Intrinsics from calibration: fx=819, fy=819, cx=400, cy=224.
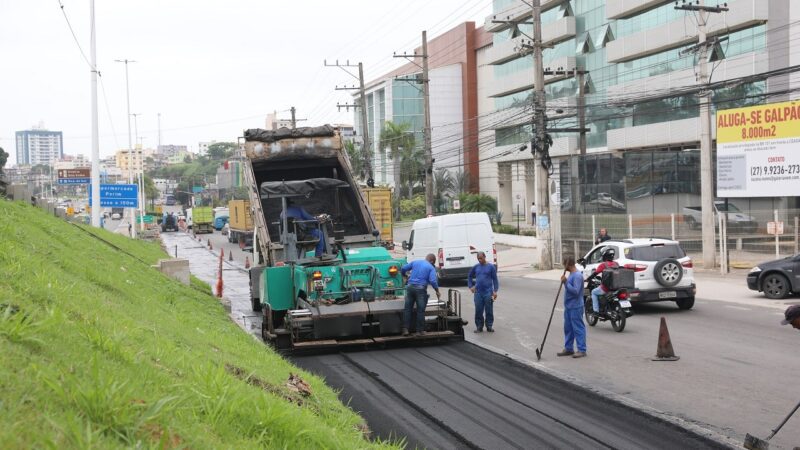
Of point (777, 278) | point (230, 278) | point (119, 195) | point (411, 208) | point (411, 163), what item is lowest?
point (230, 278)

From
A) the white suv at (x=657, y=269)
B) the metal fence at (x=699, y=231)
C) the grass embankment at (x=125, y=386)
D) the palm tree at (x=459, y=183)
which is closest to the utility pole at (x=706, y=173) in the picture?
the metal fence at (x=699, y=231)

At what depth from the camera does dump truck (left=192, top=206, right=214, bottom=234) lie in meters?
78.7

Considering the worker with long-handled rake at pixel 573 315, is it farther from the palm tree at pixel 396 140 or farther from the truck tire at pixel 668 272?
the palm tree at pixel 396 140

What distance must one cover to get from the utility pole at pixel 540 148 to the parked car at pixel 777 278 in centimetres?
1209

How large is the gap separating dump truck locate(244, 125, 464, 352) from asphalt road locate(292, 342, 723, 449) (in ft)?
2.78

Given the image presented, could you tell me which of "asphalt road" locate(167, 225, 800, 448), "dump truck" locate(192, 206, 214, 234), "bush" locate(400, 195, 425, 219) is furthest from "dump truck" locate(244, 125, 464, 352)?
"dump truck" locate(192, 206, 214, 234)

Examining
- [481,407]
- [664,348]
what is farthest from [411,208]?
[481,407]

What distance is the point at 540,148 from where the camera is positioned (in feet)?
107

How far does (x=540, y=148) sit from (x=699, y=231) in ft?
22.4

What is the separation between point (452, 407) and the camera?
962 centimetres

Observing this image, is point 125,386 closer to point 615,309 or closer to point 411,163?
point 615,309

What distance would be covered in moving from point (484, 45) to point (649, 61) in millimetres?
28878

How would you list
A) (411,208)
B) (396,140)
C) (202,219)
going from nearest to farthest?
(396,140) < (411,208) < (202,219)

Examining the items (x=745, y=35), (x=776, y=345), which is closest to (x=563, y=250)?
(x=745, y=35)
